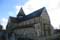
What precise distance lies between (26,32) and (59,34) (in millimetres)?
9129

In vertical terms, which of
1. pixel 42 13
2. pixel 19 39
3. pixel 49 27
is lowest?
pixel 19 39

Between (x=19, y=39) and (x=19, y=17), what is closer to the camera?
(x=19, y=39)

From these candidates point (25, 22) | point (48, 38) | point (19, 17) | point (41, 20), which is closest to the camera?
point (48, 38)

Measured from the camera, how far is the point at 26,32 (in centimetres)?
3741

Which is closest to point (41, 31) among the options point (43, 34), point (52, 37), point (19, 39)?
point (43, 34)

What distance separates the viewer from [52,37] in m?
35.1

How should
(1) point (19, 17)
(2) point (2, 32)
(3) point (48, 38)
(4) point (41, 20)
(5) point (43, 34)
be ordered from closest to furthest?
(2) point (2, 32) < (3) point (48, 38) < (5) point (43, 34) < (4) point (41, 20) < (1) point (19, 17)

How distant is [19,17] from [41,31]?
44.4ft

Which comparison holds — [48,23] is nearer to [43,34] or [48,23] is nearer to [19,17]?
[43,34]

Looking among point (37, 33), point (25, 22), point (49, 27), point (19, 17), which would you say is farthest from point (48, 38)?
point (19, 17)

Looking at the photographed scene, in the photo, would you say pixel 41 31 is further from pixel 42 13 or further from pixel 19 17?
pixel 19 17

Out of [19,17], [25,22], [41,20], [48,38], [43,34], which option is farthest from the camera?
[19,17]

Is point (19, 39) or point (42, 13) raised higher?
point (42, 13)

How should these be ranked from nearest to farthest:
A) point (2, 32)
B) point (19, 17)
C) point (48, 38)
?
point (2, 32) < point (48, 38) < point (19, 17)
